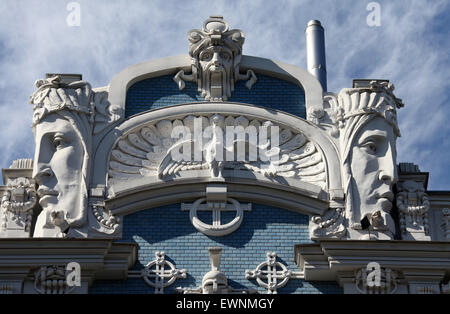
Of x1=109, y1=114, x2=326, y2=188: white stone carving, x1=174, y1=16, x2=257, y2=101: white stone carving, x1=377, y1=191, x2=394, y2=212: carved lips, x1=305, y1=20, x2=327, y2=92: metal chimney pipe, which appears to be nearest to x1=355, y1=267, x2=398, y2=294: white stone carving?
x1=377, y1=191, x2=394, y2=212: carved lips

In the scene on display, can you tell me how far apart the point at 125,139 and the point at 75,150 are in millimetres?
802

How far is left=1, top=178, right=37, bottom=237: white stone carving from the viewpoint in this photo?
56.0 ft

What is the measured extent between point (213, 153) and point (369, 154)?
86.3 inches

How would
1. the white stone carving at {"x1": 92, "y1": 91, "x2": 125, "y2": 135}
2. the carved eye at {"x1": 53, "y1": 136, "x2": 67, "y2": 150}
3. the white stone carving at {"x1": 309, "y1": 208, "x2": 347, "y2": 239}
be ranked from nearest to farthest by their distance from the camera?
1. the white stone carving at {"x1": 309, "y1": 208, "x2": 347, "y2": 239}
2. the carved eye at {"x1": 53, "y1": 136, "x2": 67, "y2": 150}
3. the white stone carving at {"x1": 92, "y1": 91, "x2": 125, "y2": 135}

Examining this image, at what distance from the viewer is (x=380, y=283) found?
16.5 metres

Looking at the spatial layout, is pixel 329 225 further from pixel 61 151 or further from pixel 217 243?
pixel 61 151

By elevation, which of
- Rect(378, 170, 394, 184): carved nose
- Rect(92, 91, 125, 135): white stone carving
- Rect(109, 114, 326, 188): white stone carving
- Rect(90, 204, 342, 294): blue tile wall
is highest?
Rect(92, 91, 125, 135): white stone carving

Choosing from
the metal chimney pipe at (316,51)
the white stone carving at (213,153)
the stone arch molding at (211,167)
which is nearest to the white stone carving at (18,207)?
the stone arch molding at (211,167)

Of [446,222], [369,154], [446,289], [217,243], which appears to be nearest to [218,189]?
[217,243]

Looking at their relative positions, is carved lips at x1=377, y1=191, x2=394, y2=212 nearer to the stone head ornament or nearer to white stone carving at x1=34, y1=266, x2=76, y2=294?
the stone head ornament

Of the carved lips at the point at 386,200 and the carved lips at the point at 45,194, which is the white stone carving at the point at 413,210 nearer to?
the carved lips at the point at 386,200

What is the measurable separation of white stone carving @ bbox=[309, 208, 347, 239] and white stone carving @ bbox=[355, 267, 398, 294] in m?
0.72
